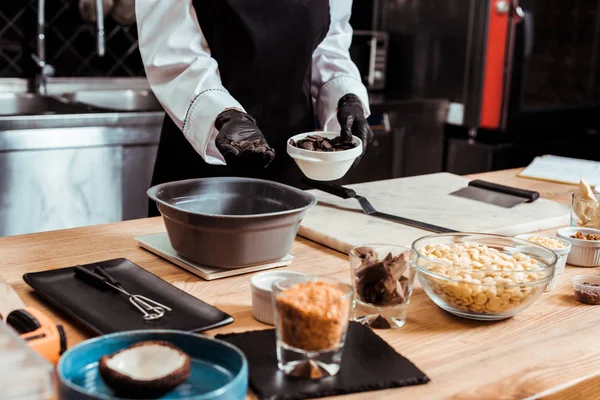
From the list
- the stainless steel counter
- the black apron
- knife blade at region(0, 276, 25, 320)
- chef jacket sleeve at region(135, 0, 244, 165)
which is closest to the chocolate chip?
chef jacket sleeve at region(135, 0, 244, 165)

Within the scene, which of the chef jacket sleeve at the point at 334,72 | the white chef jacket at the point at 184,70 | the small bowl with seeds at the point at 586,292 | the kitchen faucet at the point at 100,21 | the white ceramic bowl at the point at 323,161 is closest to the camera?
the small bowl with seeds at the point at 586,292

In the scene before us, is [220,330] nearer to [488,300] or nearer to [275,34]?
[488,300]

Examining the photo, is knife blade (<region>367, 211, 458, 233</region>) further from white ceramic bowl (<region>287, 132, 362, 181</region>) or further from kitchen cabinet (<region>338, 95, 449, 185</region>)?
kitchen cabinet (<region>338, 95, 449, 185</region>)

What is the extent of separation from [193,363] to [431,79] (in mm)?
3061

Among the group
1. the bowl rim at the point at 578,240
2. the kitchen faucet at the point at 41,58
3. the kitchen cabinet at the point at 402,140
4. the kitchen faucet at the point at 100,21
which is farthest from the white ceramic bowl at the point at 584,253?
the kitchen faucet at the point at 41,58

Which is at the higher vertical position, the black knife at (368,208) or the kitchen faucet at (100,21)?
the kitchen faucet at (100,21)

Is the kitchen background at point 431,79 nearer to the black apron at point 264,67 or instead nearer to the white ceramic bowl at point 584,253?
the black apron at point 264,67

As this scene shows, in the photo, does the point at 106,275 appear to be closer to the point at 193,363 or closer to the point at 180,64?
the point at 193,363

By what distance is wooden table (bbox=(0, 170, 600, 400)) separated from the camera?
0.90 m

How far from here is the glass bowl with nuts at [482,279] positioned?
1063 mm

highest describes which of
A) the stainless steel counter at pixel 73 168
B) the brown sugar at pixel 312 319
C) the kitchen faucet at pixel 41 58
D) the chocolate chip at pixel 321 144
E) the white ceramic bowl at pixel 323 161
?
the kitchen faucet at pixel 41 58

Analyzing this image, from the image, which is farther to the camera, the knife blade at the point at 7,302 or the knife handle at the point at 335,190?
the knife handle at the point at 335,190

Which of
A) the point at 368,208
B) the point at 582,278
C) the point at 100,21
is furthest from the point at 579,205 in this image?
the point at 100,21

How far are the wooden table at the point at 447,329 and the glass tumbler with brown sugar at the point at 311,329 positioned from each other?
6 cm
